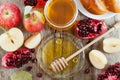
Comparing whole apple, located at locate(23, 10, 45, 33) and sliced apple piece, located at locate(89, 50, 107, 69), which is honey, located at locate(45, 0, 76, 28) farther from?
sliced apple piece, located at locate(89, 50, 107, 69)

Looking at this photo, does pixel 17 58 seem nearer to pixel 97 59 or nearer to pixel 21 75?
pixel 21 75

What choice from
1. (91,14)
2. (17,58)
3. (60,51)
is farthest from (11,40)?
(91,14)

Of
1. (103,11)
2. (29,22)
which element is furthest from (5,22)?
(103,11)

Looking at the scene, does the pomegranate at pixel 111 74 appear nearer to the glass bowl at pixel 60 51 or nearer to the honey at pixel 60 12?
the glass bowl at pixel 60 51

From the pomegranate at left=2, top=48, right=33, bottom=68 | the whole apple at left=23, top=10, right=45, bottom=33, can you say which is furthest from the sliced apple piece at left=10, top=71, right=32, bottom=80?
the whole apple at left=23, top=10, right=45, bottom=33

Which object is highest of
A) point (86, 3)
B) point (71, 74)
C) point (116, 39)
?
point (86, 3)

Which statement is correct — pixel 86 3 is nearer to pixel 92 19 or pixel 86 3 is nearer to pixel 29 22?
pixel 92 19
